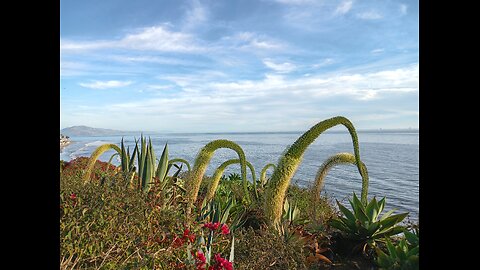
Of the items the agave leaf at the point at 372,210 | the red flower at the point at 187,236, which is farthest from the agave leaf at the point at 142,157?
the agave leaf at the point at 372,210

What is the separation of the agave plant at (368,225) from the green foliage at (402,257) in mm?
465

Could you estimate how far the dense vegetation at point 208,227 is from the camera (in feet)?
7.16

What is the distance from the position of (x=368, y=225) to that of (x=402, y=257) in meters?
0.68

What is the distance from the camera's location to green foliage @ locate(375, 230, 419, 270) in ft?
8.59

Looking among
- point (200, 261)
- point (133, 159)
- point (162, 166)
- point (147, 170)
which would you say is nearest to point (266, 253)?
point (200, 261)


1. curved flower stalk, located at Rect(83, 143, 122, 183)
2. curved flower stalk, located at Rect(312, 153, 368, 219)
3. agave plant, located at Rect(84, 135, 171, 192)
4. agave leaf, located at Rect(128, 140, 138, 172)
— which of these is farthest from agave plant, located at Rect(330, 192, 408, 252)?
curved flower stalk, located at Rect(83, 143, 122, 183)

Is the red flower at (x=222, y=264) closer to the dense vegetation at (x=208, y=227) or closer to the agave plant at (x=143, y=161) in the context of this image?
the dense vegetation at (x=208, y=227)

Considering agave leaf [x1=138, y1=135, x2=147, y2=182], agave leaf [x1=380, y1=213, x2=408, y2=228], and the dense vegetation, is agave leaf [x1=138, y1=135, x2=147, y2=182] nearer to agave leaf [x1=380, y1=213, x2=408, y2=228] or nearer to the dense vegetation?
the dense vegetation
